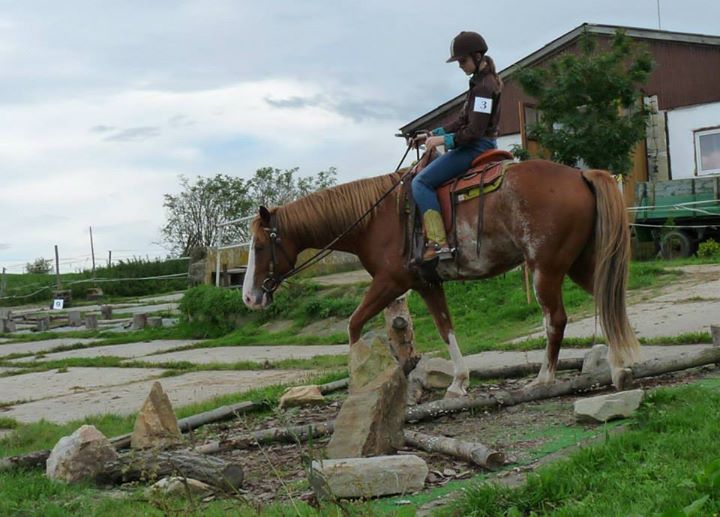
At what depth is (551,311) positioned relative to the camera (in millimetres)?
6379

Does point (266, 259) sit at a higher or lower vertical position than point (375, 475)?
higher

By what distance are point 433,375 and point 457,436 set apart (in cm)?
187

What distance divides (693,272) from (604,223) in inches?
360

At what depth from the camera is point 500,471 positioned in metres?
4.41

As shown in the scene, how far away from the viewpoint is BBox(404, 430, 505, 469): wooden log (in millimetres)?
4426

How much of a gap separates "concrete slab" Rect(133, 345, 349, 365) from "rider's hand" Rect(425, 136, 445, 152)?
18.2 feet

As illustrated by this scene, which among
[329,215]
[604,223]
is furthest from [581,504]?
[329,215]

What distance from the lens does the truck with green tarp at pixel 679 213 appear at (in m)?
19.1

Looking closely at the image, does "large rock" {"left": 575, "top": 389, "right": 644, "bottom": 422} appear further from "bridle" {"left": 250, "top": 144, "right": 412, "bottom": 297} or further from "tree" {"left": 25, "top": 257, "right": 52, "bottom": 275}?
"tree" {"left": 25, "top": 257, "right": 52, "bottom": 275}

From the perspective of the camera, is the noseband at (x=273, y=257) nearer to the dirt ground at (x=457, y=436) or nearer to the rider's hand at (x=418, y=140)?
the dirt ground at (x=457, y=436)

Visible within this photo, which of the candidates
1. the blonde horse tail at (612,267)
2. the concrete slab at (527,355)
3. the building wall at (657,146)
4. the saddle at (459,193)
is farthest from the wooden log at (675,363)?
the building wall at (657,146)

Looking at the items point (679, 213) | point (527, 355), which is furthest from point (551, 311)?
point (679, 213)

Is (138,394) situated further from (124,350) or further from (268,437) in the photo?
Result: (124,350)

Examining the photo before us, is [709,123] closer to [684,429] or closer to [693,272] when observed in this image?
[693,272]
